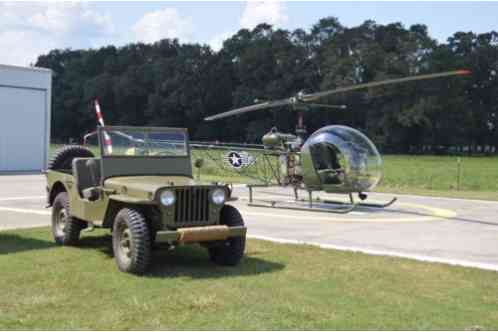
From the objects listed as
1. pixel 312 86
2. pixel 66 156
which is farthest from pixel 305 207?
pixel 312 86

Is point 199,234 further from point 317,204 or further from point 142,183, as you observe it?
point 317,204

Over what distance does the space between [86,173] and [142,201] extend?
1.83 m

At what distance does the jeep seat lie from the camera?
8.02 metres

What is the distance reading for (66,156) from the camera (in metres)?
9.20

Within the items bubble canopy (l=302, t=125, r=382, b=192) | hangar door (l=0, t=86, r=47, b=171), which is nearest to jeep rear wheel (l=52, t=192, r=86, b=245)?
bubble canopy (l=302, t=125, r=382, b=192)

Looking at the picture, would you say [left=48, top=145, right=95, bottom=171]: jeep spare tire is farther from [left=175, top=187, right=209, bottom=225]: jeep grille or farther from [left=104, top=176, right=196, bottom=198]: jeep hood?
[left=175, top=187, right=209, bottom=225]: jeep grille

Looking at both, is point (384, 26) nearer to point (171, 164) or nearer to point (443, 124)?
point (443, 124)

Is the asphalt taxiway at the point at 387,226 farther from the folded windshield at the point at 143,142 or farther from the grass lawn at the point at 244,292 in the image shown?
the folded windshield at the point at 143,142

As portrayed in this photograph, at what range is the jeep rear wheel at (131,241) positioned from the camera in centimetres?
660

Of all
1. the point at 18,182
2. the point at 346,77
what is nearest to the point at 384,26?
the point at 346,77

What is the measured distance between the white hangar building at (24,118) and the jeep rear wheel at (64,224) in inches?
659

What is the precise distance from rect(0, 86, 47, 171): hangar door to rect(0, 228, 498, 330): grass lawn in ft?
56.7

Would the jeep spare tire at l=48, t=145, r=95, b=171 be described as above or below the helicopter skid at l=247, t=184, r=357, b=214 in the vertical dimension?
above

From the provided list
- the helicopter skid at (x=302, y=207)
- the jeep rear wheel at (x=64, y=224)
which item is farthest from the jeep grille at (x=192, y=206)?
the helicopter skid at (x=302, y=207)
